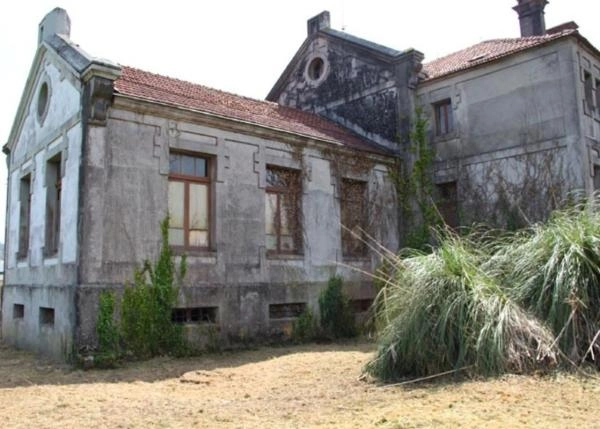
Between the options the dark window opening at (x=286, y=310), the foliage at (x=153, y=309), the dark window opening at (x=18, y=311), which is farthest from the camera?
the dark window opening at (x=18, y=311)

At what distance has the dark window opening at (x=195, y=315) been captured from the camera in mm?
10992

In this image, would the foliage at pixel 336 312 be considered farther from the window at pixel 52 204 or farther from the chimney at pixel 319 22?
the chimney at pixel 319 22

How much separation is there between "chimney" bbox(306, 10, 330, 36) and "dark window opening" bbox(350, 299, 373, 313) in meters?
9.01

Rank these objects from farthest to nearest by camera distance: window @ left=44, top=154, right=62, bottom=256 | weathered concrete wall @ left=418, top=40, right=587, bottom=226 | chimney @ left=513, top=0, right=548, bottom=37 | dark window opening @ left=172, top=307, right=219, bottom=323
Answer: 1. chimney @ left=513, top=0, right=548, bottom=37
2. weathered concrete wall @ left=418, top=40, right=587, bottom=226
3. window @ left=44, top=154, right=62, bottom=256
4. dark window opening @ left=172, top=307, right=219, bottom=323

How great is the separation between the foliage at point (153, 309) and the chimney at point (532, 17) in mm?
13399

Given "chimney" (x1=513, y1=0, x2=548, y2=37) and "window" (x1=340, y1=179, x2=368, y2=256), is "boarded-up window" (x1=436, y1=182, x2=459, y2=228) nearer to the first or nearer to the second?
"window" (x1=340, y1=179, x2=368, y2=256)

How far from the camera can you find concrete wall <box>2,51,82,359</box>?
1034cm

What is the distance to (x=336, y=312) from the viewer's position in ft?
43.3

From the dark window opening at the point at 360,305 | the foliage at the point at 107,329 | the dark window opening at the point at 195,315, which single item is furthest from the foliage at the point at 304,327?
the foliage at the point at 107,329

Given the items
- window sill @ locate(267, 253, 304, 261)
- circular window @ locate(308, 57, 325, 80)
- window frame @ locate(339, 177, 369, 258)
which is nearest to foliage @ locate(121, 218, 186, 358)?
window sill @ locate(267, 253, 304, 261)

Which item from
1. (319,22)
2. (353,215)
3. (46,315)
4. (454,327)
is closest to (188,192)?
(46,315)

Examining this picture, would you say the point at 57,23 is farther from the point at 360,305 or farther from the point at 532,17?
the point at 532,17

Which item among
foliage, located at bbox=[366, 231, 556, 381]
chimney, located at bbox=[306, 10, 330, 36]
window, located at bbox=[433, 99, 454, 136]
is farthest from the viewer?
chimney, located at bbox=[306, 10, 330, 36]

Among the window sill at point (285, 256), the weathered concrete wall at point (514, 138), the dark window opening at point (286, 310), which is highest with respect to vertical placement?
the weathered concrete wall at point (514, 138)
